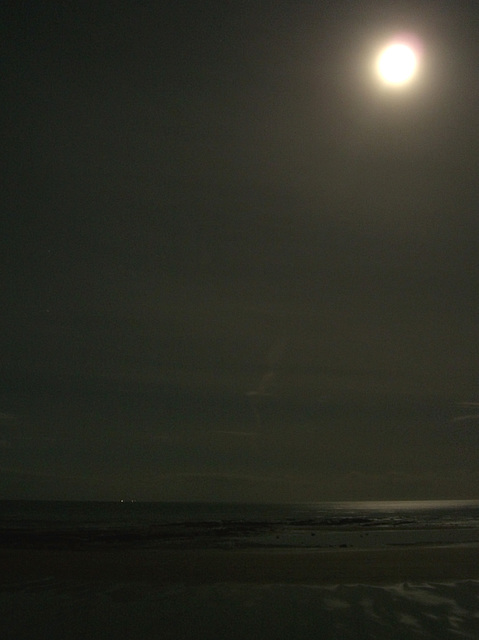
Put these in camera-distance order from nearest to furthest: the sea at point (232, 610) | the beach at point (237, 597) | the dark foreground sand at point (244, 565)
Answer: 1. the sea at point (232, 610)
2. the beach at point (237, 597)
3. the dark foreground sand at point (244, 565)

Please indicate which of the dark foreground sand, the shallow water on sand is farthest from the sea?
the dark foreground sand

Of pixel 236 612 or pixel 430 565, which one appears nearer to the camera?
pixel 236 612

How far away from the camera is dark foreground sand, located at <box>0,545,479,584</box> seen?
16781 mm

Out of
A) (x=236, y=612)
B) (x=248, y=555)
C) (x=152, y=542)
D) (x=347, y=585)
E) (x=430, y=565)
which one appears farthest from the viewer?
(x=152, y=542)

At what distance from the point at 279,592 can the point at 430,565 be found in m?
8.13

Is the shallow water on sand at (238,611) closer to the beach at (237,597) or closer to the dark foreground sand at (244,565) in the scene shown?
the beach at (237,597)

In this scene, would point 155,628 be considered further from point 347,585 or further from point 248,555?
point 248,555

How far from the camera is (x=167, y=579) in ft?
54.3

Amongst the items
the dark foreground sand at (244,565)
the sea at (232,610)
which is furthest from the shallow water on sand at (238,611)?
the dark foreground sand at (244,565)

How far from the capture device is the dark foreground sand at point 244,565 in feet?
55.1

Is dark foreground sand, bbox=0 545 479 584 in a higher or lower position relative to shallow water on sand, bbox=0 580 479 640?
higher

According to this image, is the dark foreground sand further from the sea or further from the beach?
the sea

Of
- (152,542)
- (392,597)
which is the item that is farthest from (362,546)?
(392,597)

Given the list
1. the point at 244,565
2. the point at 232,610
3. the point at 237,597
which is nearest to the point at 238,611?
the point at 232,610
